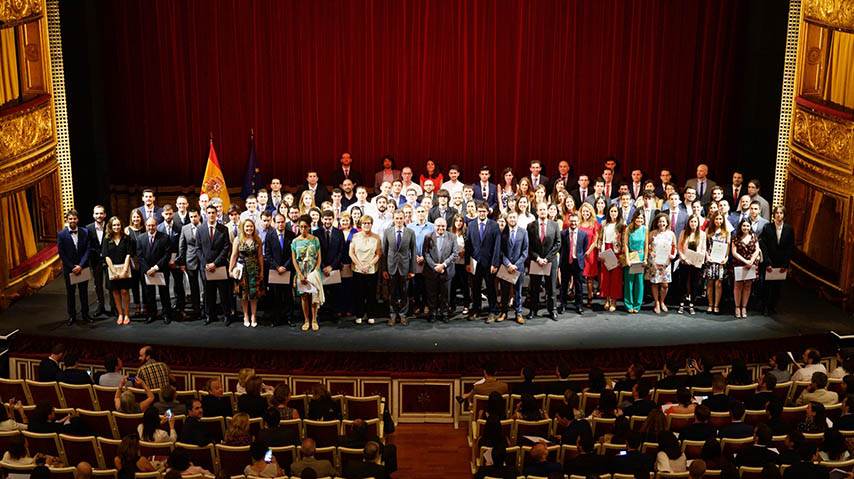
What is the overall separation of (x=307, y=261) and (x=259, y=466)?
413 centimetres

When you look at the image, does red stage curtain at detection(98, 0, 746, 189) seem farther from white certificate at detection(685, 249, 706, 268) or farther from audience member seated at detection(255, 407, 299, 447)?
audience member seated at detection(255, 407, 299, 447)

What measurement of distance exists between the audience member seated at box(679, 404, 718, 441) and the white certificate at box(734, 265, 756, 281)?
4.08m

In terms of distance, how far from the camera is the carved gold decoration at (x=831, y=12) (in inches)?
550

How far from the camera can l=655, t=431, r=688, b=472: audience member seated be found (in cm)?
848

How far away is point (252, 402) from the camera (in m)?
9.59

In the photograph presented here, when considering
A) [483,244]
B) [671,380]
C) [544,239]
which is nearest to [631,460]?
[671,380]

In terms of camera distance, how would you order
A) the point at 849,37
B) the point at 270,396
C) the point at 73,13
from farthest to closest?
the point at 73,13 < the point at 849,37 < the point at 270,396

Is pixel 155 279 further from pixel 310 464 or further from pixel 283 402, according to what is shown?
pixel 310 464

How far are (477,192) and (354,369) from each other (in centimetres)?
431

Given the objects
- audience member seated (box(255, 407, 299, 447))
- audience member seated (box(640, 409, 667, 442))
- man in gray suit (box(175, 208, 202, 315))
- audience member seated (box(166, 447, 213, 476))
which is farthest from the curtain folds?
audience member seated (box(640, 409, 667, 442))

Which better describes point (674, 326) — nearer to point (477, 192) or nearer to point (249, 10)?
point (477, 192)

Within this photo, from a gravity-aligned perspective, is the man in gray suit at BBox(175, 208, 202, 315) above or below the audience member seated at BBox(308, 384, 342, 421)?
above

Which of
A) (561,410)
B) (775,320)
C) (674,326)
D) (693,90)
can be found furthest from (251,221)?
(693,90)

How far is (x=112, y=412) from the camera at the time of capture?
9.56m
